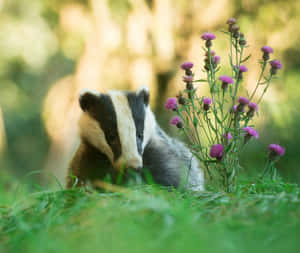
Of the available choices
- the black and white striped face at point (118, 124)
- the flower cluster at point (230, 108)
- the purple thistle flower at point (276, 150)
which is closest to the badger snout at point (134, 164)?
the black and white striped face at point (118, 124)

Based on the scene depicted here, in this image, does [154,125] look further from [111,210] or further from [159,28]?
[159,28]

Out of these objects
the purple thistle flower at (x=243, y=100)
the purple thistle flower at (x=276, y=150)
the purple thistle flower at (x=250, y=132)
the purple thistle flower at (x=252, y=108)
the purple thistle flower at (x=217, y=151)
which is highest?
the purple thistle flower at (x=243, y=100)

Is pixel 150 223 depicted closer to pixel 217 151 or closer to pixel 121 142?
pixel 217 151

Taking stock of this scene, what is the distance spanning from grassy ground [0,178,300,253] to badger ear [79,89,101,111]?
853mm

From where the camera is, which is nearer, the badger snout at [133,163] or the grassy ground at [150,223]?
the grassy ground at [150,223]

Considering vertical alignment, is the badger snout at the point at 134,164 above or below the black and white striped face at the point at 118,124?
below

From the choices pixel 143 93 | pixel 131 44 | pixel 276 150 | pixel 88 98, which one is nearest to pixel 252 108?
pixel 276 150

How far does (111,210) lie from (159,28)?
5.43 m

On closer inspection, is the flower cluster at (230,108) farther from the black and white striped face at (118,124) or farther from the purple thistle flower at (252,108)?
the black and white striped face at (118,124)

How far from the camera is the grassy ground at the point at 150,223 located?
1362mm

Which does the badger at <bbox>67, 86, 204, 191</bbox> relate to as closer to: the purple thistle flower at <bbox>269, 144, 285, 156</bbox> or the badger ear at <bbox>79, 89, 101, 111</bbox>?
the badger ear at <bbox>79, 89, 101, 111</bbox>

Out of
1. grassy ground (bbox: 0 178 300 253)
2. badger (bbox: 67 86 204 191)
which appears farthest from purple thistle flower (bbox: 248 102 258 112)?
badger (bbox: 67 86 204 191)

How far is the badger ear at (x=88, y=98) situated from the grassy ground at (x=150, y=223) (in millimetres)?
853

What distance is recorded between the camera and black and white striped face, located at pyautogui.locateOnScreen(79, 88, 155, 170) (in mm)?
2430
